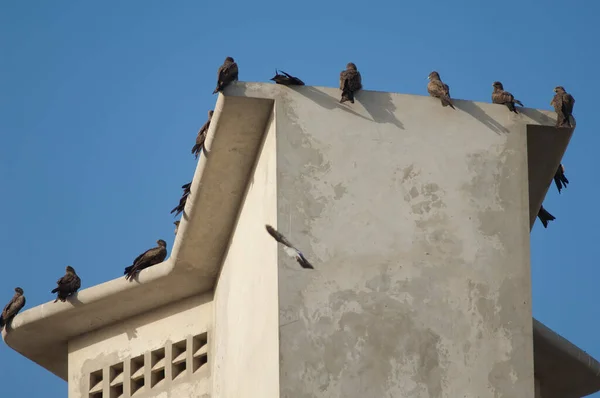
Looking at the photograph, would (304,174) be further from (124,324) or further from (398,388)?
(124,324)

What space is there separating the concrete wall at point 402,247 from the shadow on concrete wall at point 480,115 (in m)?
0.02

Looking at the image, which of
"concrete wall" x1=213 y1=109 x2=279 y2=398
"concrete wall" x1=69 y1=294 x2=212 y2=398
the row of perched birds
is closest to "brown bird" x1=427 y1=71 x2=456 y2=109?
the row of perched birds

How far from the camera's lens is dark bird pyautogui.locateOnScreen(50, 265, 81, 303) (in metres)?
25.6

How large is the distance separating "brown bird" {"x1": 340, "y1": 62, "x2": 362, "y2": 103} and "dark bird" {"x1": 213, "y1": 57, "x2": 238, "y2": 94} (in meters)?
1.35

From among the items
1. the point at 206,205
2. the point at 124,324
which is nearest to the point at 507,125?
the point at 206,205

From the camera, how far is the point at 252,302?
865 inches

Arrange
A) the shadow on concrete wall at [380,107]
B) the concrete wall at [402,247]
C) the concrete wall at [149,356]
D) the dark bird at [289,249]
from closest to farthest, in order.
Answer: the dark bird at [289,249] < the concrete wall at [402,247] < the shadow on concrete wall at [380,107] < the concrete wall at [149,356]

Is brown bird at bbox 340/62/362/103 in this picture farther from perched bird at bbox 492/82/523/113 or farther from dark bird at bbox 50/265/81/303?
dark bird at bbox 50/265/81/303

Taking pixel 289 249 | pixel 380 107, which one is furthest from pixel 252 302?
pixel 380 107

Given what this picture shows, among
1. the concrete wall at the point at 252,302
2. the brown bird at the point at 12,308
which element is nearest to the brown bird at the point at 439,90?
the concrete wall at the point at 252,302

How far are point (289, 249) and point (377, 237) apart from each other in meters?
1.19

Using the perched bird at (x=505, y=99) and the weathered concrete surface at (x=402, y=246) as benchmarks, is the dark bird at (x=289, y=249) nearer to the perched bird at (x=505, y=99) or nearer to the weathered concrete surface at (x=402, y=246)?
the weathered concrete surface at (x=402, y=246)

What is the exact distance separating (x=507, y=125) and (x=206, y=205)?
4.28 m

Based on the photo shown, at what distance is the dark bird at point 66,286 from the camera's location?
2561 cm
